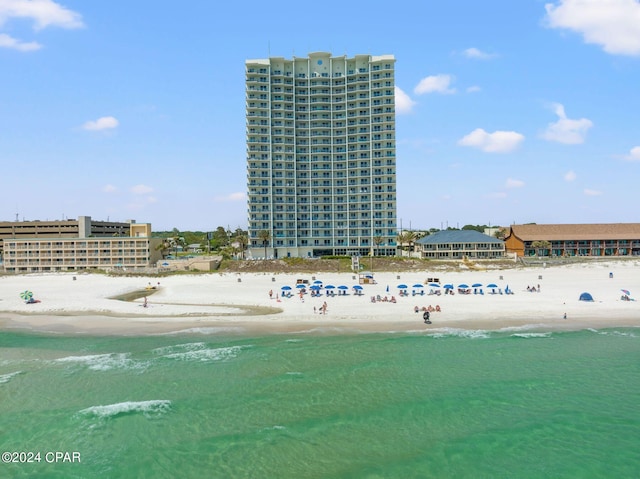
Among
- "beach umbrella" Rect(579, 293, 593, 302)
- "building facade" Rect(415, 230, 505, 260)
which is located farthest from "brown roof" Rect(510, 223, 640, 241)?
"beach umbrella" Rect(579, 293, 593, 302)

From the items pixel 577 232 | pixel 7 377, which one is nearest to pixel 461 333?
pixel 7 377

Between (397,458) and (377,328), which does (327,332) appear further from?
(397,458)

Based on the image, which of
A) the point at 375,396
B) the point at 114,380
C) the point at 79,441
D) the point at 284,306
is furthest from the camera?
the point at 284,306

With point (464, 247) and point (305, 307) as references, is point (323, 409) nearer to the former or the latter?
point (305, 307)

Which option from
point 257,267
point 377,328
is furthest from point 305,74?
point 377,328

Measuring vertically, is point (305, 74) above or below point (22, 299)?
above

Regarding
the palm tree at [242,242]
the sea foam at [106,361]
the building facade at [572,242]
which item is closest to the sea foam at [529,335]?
the sea foam at [106,361]

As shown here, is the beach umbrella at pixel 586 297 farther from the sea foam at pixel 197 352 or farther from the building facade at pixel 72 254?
the building facade at pixel 72 254
